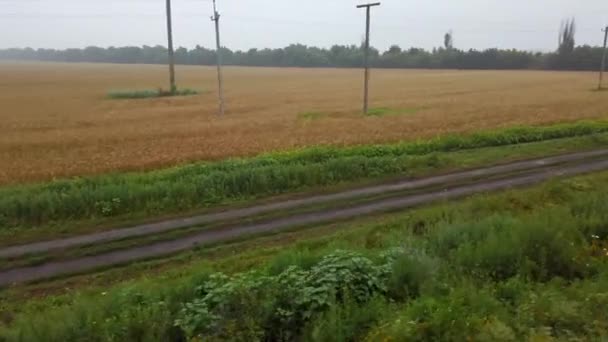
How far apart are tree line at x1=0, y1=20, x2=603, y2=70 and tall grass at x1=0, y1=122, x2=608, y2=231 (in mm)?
101095

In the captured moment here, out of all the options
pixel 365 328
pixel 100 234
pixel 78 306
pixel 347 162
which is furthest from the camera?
pixel 347 162

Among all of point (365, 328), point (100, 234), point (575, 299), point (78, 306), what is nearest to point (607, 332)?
point (575, 299)

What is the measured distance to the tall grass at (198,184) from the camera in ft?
36.7

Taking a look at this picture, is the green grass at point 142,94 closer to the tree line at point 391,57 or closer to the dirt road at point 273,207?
the dirt road at point 273,207

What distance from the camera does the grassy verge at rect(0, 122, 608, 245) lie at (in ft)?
36.1

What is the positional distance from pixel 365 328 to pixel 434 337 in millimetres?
755

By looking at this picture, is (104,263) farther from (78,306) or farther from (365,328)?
(365,328)

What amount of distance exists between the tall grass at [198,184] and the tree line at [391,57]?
332ft

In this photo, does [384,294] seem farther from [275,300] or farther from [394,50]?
[394,50]

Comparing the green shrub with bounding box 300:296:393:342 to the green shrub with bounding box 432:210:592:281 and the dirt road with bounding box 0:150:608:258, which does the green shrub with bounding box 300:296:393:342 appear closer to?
the green shrub with bounding box 432:210:592:281

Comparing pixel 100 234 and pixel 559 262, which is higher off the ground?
pixel 559 262

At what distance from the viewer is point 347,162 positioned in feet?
48.0

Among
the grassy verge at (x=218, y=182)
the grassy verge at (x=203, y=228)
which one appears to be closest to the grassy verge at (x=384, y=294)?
the grassy verge at (x=203, y=228)

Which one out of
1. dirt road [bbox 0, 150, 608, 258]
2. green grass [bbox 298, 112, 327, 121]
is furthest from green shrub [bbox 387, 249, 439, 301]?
green grass [bbox 298, 112, 327, 121]
